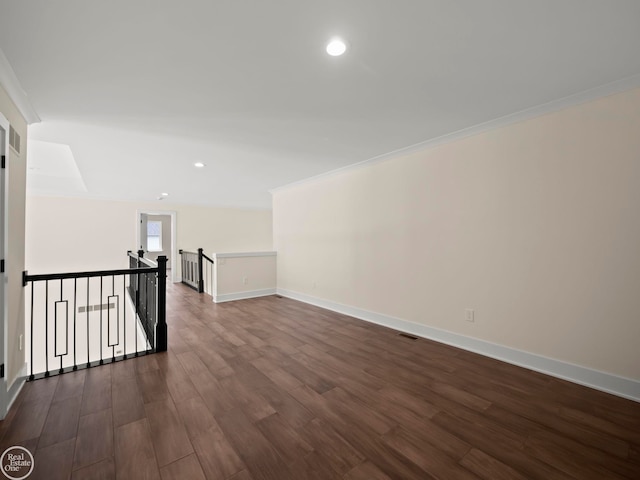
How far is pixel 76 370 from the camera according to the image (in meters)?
2.58

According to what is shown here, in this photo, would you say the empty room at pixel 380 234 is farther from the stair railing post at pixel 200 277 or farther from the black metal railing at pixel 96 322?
the stair railing post at pixel 200 277

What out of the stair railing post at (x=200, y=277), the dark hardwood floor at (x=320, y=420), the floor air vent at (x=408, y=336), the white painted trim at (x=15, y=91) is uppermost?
the white painted trim at (x=15, y=91)

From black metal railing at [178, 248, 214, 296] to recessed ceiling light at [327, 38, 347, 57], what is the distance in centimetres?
506

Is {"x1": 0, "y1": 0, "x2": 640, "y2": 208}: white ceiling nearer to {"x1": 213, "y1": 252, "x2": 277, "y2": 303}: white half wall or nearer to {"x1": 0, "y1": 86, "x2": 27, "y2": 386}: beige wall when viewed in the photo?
{"x1": 0, "y1": 86, "x2": 27, "y2": 386}: beige wall

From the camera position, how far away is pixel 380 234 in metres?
3.99

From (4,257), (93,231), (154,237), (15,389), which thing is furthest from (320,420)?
(154,237)

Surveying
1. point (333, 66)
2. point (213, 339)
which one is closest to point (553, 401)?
point (333, 66)

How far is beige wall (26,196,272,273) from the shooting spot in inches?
258

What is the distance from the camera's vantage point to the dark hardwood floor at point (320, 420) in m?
1.49

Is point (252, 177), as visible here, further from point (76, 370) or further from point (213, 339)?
point (76, 370)

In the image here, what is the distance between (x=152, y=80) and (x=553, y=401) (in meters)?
3.96

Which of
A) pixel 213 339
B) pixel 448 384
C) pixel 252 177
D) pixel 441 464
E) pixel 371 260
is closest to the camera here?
pixel 441 464

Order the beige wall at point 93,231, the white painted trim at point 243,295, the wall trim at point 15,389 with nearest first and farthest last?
the wall trim at point 15,389, the white painted trim at point 243,295, the beige wall at point 93,231

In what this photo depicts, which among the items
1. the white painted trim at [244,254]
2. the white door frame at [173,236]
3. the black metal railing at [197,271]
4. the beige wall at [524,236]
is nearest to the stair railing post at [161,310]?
the white painted trim at [244,254]
